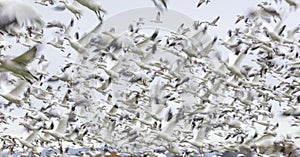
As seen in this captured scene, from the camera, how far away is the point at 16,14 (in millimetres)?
7336

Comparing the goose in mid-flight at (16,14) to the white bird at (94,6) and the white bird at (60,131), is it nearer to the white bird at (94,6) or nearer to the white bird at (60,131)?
the white bird at (94,6)

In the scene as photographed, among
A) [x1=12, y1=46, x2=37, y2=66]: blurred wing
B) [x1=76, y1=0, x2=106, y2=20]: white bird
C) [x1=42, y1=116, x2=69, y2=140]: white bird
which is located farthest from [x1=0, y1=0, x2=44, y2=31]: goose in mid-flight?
[x1=42, y1=116, x2=69, y2=140]: white bird

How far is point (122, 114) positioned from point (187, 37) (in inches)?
177

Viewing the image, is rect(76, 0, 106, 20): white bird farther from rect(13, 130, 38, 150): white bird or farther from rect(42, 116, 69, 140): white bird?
rect(13, 130, 38, 150): white bird

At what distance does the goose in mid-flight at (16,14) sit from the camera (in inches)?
276

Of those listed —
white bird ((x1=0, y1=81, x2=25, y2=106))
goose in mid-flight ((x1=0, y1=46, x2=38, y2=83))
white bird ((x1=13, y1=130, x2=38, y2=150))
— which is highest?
goose in mid-flight ((x1=0, y1=46, x2=38, y2=83))

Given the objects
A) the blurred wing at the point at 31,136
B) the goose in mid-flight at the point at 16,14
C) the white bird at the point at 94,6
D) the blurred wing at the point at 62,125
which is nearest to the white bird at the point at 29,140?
the blurred wing at the point at 31,136

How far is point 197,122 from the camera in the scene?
58.3ft

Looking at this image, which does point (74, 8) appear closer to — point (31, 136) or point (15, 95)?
point (15, 95)

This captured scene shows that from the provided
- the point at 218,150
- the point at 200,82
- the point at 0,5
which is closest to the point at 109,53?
the point at 200,82

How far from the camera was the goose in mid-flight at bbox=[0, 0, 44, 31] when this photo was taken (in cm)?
702

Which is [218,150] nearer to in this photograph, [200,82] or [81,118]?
[200,82]

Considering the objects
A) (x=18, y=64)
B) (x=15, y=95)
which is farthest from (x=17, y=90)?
(x=18, y=64)

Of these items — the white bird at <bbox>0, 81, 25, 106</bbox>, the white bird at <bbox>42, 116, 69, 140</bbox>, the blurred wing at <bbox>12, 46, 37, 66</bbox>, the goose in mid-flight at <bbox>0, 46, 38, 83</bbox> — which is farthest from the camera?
the white bird at <bbox>42, 116, 69, 140</bbox>
